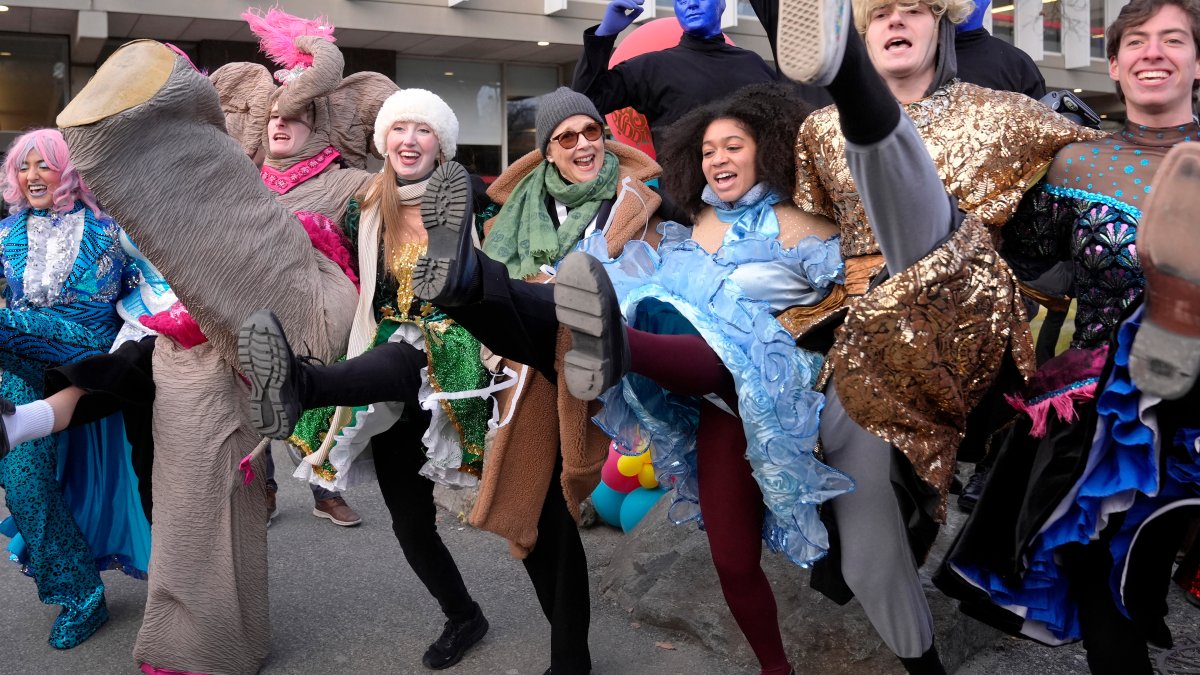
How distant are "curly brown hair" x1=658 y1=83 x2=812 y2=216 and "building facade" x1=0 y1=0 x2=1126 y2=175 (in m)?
8.99

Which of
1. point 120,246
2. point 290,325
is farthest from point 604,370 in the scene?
point 120,246

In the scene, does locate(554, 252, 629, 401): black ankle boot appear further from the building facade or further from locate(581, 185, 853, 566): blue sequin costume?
the building facade

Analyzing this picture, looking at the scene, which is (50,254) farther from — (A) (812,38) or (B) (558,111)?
(A) (812,38)

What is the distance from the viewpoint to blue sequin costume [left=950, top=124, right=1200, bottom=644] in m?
2.18

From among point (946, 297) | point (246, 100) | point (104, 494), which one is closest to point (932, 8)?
point (946, 297)

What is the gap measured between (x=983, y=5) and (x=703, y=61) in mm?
1081

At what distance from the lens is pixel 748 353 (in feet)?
8.75

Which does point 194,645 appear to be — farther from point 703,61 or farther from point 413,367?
point 703,61

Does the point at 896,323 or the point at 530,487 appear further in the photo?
the point at 530,487

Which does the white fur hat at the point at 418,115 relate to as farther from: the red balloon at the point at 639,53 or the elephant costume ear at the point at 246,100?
the red balloon at the point at 639,53

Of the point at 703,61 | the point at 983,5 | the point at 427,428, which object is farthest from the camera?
the point at 703,61

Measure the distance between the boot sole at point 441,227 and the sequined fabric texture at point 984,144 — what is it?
0.94 m

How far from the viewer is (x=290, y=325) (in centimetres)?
329

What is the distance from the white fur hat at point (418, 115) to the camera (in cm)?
358
